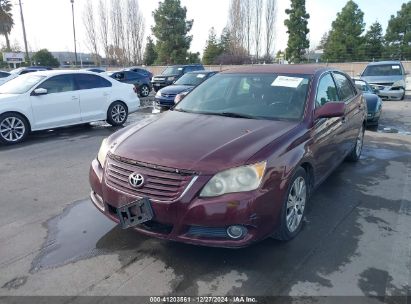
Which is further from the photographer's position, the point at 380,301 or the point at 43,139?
the point at 43,139

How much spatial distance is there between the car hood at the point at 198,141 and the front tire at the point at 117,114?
6.18 metres

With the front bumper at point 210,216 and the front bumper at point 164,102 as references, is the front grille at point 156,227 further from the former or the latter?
the front bumper at point 164,102

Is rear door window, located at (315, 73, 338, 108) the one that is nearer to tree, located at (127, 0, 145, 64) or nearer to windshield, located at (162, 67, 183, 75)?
windshield, located at (162, 67, 183, 75)

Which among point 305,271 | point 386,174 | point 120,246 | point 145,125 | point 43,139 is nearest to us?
point 305,271

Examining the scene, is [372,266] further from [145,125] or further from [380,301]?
[145,125]

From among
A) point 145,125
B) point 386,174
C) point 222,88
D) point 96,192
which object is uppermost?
point 222,88

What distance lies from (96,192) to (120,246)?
56 cm

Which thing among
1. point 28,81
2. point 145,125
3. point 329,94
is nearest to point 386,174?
point 329,94

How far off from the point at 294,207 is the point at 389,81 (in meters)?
14.6

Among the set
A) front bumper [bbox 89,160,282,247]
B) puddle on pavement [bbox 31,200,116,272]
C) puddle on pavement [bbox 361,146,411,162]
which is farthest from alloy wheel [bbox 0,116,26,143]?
puddle on pavement [bbox 361,146,411,162]

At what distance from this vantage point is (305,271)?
310 cm

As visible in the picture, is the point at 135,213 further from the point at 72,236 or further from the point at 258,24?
the point at 258,24

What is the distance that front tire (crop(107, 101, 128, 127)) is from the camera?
996 centimetres

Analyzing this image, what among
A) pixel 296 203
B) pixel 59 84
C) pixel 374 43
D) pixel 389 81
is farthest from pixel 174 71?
pixel 374 43
